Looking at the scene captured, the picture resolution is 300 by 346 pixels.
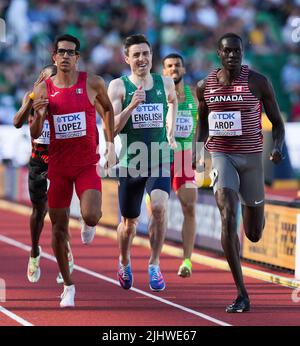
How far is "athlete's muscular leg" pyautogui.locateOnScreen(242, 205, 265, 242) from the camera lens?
32.1 ft

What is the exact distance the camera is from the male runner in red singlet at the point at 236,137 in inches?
371

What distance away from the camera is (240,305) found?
929 centimetres

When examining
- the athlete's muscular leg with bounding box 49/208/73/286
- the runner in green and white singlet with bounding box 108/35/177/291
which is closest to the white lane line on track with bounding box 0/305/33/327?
the athlete's muscular leg with bounding box 49/208/73/286

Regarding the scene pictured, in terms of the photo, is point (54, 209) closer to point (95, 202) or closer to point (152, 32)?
point (95, 202)

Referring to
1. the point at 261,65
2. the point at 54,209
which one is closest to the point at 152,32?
the point at 261,65

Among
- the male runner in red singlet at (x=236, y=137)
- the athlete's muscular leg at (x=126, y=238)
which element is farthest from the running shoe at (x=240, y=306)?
the athlete's muscular leg at (x=126, y=238)

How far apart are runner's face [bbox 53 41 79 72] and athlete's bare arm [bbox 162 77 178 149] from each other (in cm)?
163

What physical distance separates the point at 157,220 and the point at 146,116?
3.34 feet

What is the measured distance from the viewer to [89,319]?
29.2 feet

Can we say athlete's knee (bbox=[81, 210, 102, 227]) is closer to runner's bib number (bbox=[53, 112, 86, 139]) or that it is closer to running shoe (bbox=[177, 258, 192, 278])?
runner's bib number (bbox=[53, 112, 86, 139])

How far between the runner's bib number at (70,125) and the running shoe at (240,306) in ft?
6.45

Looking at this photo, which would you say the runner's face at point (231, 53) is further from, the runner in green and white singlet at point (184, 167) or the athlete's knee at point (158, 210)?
the runner in green and white singlet at point (184, 167)

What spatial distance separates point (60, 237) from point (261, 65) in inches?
715

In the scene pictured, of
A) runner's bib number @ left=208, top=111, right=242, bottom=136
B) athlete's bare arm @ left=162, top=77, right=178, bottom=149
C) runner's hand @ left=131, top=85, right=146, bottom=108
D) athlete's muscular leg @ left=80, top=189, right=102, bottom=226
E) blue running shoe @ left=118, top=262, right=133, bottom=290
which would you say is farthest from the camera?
athlete's bare arm @ left=162, top=77, right=178, bottom=149
